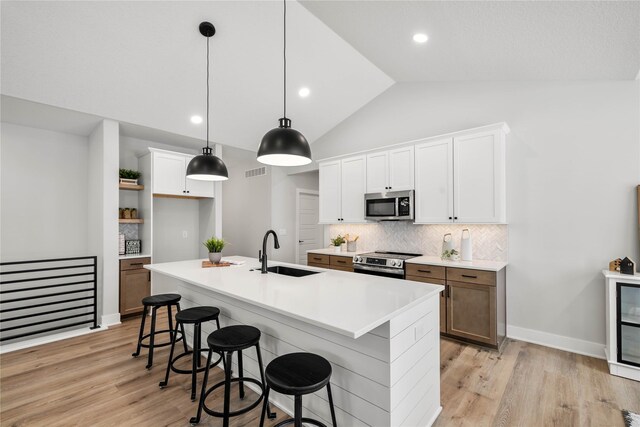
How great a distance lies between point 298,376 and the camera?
152cm

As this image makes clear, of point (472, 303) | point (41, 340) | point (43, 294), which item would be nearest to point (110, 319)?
point (41, 340)

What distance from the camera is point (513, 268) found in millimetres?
3541

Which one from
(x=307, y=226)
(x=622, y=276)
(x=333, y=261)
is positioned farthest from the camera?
(x=307, y=226)

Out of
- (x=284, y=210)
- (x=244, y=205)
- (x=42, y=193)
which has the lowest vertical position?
(x=284, y=210)

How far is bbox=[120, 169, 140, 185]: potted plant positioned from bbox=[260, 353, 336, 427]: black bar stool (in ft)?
13.2

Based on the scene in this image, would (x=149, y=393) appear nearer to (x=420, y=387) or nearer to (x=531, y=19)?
(x=420, y=387)

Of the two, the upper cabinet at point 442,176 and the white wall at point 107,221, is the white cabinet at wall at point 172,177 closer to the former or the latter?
the white wall at point 107,221

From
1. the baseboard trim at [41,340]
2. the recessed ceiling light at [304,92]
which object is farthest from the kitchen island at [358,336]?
the recessed ceiling light at [304,92]

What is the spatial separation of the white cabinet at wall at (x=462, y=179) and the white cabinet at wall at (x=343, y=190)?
0.96 metres

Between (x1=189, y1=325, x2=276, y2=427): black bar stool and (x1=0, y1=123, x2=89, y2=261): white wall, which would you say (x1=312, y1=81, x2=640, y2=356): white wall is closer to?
(x1=189, y1=325, x2=276, y2=427): black bar stool

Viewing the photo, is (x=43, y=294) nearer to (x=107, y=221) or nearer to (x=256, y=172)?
(x=107, y=221)

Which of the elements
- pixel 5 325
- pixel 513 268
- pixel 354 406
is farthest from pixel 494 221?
pixel 5 325

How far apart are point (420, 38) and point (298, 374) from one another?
10.3 feet

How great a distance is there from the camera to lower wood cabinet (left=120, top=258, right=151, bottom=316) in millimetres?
4180
